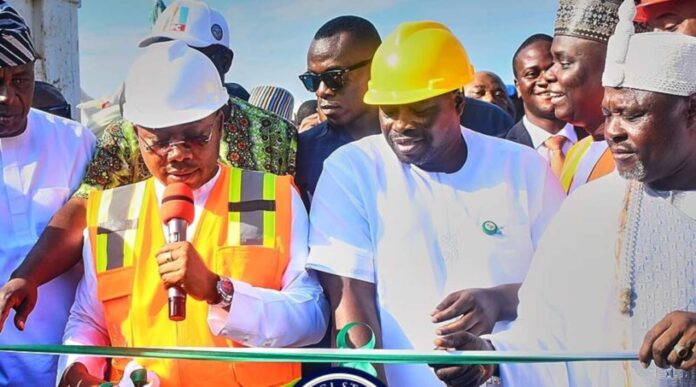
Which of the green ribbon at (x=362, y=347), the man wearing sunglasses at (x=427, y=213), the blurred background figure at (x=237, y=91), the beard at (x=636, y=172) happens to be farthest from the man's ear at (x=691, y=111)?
the blurred background figure at (x=237, y=91)

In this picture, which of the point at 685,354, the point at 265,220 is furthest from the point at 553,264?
the point at 265,220

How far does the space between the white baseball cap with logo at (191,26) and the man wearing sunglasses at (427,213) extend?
1.59ft

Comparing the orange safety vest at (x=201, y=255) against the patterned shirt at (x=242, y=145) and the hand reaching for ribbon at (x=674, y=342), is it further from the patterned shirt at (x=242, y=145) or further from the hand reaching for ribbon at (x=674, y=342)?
the hand reaching for ribbon at (x=674, y=342)

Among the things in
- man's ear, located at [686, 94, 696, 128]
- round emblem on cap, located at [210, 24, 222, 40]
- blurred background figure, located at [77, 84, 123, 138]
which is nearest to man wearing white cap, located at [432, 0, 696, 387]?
man's ear, located at [686, 94, 696, 128]

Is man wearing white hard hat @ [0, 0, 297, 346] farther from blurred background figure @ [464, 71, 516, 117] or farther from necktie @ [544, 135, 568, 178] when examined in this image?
necktie @ [544, 135, 568, 178]

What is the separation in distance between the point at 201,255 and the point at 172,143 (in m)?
0.32

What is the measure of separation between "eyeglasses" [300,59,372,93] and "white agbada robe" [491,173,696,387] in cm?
68

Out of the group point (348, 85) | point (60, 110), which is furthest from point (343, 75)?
point (60, 110)

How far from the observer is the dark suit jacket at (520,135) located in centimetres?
297

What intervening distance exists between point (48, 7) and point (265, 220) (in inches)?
37.1

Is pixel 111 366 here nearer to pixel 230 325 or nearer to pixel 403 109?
pixel 230 325

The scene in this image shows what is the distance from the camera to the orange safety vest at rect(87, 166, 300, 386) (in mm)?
3062

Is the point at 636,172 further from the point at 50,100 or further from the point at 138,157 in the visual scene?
the point at 50,100

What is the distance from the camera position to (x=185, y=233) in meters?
2.96
